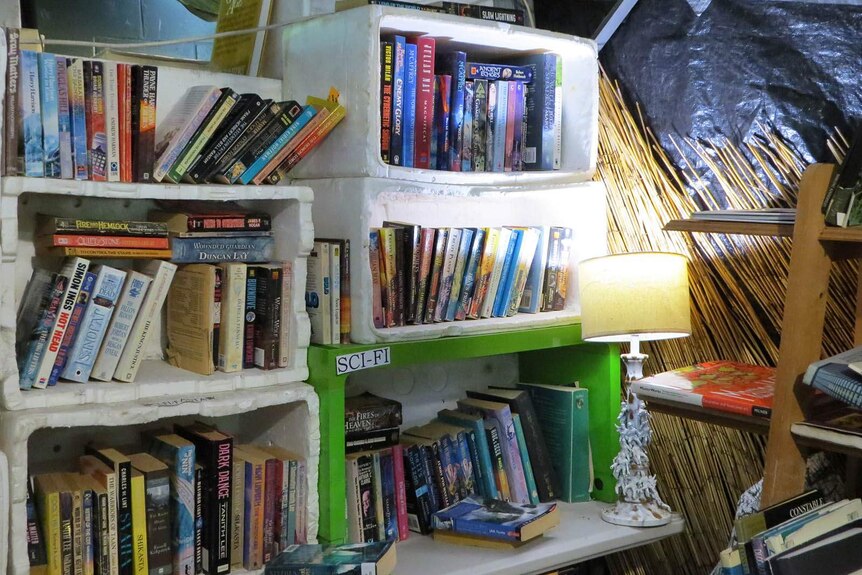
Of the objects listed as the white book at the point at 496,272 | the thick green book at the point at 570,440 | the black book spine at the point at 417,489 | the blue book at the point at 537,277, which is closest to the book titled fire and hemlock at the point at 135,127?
the white book at the point at 496,272

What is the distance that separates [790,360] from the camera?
1.81m

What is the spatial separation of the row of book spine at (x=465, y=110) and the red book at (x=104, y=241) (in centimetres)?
54

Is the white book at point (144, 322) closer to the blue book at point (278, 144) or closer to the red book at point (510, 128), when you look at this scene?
the blue book at point (278, 144)

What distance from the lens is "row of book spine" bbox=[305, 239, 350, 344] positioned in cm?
199

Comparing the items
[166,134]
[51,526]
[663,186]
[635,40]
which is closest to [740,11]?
[635,40]

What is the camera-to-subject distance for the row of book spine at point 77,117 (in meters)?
1.65

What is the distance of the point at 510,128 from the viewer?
232 cm

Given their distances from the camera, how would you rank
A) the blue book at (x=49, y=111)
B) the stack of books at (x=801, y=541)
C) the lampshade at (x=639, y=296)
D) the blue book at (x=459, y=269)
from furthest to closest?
the blue book at (x=459, y=269) < the lampshade at (x=639, y=296) < the blue book at (x=49, y=111) < the stack of books at (x=801, y=541)

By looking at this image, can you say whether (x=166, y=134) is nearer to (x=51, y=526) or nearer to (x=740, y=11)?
(x=51, y=526)

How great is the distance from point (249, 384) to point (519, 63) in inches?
43.3

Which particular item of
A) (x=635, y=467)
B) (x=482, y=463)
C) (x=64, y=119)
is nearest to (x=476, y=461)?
Answer: (x=482, y=463)

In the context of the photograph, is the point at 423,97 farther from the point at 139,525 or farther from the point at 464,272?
the point at 139,525

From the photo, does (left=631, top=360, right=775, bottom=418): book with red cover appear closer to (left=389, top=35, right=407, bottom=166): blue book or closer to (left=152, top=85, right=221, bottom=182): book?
(left=389, top=35, right=407, bottom=166): blue book

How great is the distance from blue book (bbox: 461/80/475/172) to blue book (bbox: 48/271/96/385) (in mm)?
913
